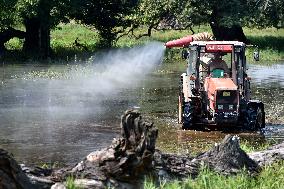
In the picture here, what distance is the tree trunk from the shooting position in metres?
35.7

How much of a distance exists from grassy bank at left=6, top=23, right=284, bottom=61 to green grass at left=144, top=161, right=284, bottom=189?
88.5ft

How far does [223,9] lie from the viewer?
39.9 metres

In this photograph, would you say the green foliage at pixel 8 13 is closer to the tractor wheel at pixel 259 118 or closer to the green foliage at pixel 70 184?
the tractor wheel at pixel 259 118

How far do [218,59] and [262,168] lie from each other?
25.1 feet

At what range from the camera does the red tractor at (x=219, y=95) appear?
14.5m

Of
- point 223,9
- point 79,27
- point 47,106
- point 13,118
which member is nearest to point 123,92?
point 47,106

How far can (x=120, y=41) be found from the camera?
42.3 meters

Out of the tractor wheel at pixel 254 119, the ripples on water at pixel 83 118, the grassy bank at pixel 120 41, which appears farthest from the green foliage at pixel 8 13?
the tractor wheel at pixel 254 119

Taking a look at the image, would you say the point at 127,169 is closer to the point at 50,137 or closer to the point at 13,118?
the point at 50,137

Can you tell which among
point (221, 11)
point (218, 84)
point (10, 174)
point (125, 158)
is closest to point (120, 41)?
point (221, 11)

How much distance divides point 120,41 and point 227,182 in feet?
116

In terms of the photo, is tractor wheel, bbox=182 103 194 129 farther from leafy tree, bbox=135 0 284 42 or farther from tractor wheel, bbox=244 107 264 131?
leafy tree, bbox=135 0 284 42

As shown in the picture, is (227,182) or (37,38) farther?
(37,38)

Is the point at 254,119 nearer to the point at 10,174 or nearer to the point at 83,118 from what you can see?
the point at 83,118
